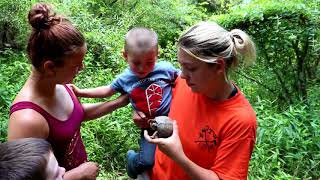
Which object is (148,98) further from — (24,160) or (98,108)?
(24,160)

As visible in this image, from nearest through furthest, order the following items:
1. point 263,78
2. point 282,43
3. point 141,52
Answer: point 141,52
point 282,43
point 263,78

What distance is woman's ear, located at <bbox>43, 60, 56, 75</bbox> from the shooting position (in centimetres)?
173

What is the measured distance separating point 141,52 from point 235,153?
2.70 ft

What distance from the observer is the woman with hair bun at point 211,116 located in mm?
1650

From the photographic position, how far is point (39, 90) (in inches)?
69.9

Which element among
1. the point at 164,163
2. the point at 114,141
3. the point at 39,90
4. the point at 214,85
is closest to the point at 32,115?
the point at 39,90

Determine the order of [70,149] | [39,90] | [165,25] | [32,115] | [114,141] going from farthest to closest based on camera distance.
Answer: [165,25]
[114,141]
[70,149]
[39,90]
[32,115]

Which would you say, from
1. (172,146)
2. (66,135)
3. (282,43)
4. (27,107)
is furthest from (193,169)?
(282,43)

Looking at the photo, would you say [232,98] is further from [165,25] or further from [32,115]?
[165,25]

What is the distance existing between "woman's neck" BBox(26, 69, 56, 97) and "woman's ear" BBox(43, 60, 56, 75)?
0.14 ft

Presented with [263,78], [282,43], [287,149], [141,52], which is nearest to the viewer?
[141,52]

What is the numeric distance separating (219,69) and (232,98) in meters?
0.13

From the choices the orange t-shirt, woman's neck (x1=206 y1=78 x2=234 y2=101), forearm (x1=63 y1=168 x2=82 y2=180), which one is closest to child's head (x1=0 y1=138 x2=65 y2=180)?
forearm (x1=63 y1=168 x2=82 y2=180)

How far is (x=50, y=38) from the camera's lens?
1703 millimetres
